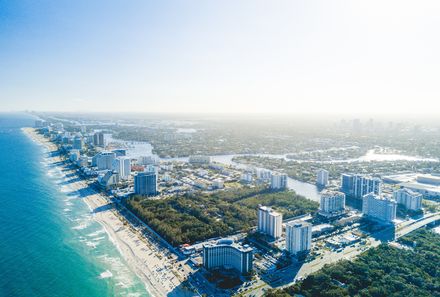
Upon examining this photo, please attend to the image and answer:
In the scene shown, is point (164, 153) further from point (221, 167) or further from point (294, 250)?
point (294, 250)

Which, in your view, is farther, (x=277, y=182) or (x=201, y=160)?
(x=201, y=160)

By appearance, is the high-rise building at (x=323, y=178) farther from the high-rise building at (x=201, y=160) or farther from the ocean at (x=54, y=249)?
the ocean at (x=54, y=249)

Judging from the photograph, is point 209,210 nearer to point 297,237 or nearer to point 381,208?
point 297,237

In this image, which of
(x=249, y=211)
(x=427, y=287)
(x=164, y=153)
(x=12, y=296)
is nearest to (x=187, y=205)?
(x=249, y=211)

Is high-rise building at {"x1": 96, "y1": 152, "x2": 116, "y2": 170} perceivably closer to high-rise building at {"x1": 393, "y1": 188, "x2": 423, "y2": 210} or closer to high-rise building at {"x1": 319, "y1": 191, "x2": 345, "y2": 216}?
high-rise building at {"x1": 319, "y1": 191, "x2": 345, "y2": 216}

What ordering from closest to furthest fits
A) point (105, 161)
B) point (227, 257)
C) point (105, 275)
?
point (105, 275), point (227, 257), point (105, 161)

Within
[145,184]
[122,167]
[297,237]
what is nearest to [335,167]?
[145,184]
